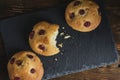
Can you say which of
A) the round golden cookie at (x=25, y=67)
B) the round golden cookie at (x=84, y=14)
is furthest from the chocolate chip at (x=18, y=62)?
the round golden cookie at (x=84, y=14)

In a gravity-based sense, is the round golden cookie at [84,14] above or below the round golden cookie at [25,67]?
above

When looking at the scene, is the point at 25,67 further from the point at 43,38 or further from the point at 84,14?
the point at 84,14

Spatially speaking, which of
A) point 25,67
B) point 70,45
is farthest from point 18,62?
point 70,45

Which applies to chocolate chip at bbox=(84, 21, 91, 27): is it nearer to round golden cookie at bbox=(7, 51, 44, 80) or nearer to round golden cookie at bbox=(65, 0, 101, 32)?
round golden cookie at bbox=(65, 0, 101, 32)

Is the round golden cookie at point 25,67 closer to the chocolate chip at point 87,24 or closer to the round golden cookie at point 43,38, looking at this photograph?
the round golden cookie at point 43,38

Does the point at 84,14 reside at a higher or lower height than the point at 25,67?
higher
